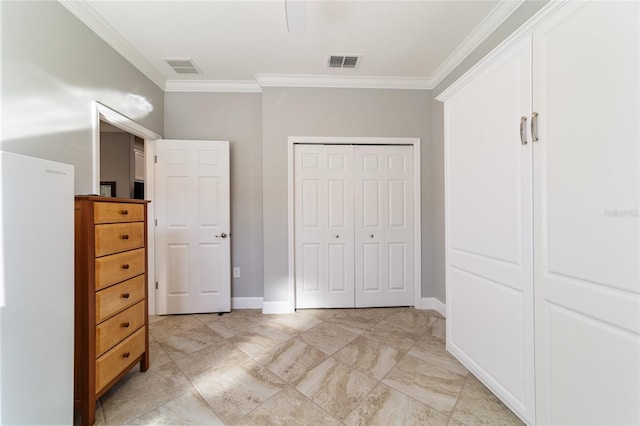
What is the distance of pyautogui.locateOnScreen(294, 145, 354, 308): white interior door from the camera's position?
2.97 metres

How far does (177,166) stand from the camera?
2832 millimetres

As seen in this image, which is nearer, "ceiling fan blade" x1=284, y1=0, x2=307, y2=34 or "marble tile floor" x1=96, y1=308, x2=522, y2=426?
"ceiling fan blade" x1=284, y1=0, x2=307, y2=34

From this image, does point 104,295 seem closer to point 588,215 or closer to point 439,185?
point 588,215

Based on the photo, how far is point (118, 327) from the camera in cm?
157

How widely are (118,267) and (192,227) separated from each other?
1344mm

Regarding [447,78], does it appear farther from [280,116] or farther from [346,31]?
[280,116]

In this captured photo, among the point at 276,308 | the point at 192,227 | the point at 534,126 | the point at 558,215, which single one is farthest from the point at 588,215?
the point at 192,227

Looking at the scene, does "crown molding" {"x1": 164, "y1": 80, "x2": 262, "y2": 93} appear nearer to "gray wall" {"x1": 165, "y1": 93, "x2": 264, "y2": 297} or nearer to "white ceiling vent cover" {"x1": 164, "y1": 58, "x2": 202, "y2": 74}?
"gray wall" {"x1": 165, "y1": 93, "x2": 264, "y2": 297}

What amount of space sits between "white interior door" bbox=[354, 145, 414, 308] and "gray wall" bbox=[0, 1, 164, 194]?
8.19ft

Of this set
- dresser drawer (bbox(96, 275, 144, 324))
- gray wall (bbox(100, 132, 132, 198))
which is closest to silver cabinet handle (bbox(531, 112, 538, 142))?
dresser drawer (bbox(96, 275, 144, 324))

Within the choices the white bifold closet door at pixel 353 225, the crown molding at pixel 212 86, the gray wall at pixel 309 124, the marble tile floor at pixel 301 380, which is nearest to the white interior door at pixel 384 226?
the white bifold closet door at pixel 353 225

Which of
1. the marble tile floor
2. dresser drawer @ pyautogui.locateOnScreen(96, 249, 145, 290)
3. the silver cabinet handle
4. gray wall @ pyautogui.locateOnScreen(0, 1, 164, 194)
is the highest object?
gray wall @ pyautogui.locateOnScreen(0, 1, 164, 194)

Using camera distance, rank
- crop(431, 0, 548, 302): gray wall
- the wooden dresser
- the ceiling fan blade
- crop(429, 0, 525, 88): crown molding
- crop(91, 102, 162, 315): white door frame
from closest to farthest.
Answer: the ceiling fan blade < the wooden dresser < crop(429, 0, 525, 88): crown molding < crop(91, 102, 162, 315): white door frame < crop(431, 0, 548, 302): gray wall

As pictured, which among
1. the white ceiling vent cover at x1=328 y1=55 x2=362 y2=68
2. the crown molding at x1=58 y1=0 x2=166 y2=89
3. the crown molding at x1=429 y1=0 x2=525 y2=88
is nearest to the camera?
the crown molding at x1=58 y1=0 x2=166 y2=89
